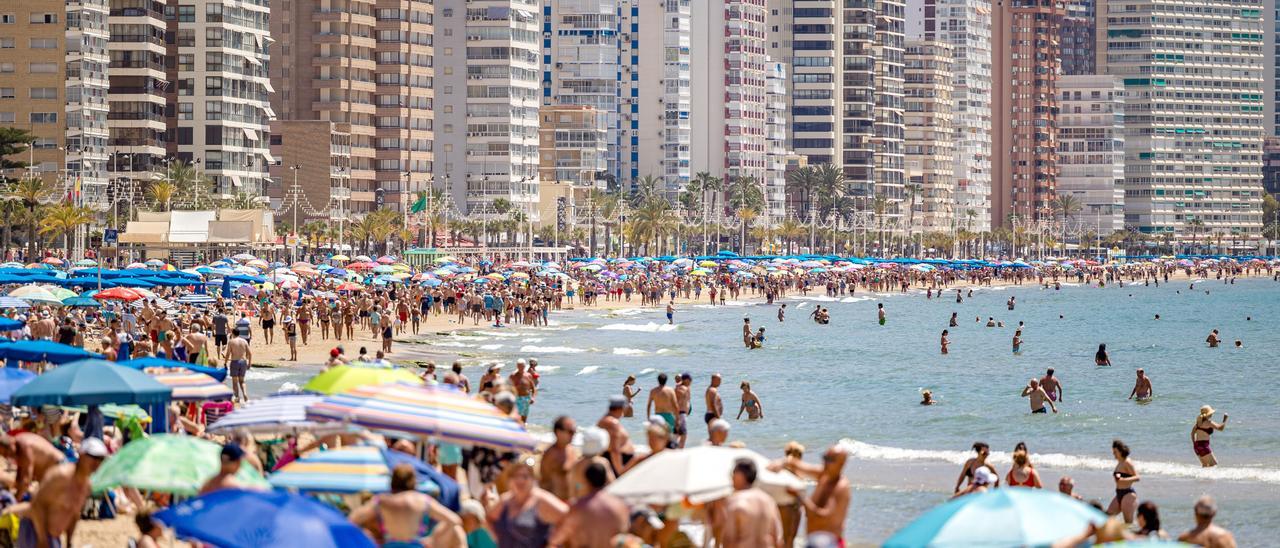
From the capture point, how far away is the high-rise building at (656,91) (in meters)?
170

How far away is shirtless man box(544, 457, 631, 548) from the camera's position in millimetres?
11516

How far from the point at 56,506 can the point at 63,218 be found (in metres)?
70.0

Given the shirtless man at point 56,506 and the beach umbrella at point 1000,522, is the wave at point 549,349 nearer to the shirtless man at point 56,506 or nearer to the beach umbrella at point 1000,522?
the shirtless man at point 56,506

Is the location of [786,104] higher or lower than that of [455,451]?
higher

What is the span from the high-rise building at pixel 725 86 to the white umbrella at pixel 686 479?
160 metres

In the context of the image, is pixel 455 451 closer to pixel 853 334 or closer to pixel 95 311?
pixel 95 311

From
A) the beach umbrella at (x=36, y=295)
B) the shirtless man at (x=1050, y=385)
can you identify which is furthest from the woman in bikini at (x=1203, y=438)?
the beach umbrella at (x=36, y=295)

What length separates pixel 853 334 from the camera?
74000 millimetres

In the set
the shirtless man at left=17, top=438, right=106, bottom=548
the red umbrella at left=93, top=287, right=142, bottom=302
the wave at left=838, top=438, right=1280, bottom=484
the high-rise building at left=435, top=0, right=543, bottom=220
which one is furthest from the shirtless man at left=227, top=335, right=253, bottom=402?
the high-rise building at left=435, top=0, right=543, bottom=220

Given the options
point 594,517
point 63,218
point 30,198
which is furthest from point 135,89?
point 594,517

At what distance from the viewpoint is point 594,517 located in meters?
11.5

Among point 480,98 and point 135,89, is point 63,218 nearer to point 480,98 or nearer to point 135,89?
point 135,89

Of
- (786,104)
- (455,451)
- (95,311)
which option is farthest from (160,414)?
(786,104)

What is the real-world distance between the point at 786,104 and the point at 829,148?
615 cm
